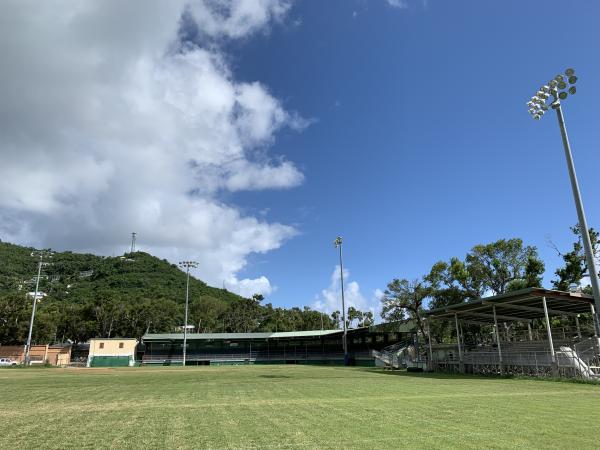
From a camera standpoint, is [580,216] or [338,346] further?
[338,346]

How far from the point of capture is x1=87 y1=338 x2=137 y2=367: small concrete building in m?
63.2

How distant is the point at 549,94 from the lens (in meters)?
21.2

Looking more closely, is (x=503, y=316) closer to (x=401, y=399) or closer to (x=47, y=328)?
(x=401, y=399)

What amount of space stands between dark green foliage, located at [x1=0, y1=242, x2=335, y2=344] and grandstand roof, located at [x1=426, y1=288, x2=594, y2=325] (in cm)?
6388

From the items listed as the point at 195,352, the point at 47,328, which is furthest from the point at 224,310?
the point at 47,328

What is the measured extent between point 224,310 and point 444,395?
91.8 m

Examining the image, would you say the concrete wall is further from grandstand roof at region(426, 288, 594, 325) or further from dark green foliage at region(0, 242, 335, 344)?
grandstand roof at region(426, 288, 594, 325)

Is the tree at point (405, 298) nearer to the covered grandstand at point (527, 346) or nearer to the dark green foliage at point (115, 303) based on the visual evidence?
the covered grandstand at point (527, 346)

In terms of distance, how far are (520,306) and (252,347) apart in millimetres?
54154

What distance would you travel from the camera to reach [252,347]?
74.9 metres

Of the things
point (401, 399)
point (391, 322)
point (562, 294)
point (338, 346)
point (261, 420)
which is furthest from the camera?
point (338, 346)

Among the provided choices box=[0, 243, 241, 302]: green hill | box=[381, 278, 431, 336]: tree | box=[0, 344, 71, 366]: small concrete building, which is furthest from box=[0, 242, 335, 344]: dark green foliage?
box=[381, 278, 431, 336]: tree

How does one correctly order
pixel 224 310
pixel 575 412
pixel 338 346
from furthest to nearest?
pixel 224 310 < pixel 338 346 < pixel 575 412

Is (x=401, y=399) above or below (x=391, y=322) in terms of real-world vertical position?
below
